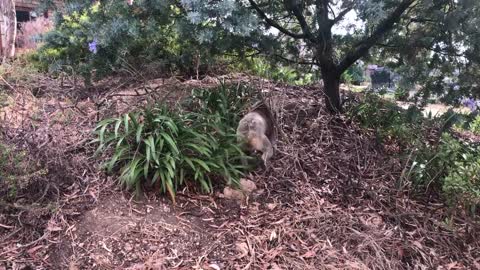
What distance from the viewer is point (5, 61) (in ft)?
20.8

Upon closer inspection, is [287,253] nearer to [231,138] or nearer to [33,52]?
[231,138]

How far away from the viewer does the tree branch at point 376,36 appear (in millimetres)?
3804

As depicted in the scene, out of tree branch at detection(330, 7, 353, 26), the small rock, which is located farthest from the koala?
tree branch at detection(330, 7, 353, 26)

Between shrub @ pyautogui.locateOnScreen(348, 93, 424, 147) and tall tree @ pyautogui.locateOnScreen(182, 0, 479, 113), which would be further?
shrub @ pyautogui.locateOnScreen(348, 93, 424, 147)

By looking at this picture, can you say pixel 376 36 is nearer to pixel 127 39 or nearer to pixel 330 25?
pixel 330 25

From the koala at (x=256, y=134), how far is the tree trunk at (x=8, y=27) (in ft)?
17.4

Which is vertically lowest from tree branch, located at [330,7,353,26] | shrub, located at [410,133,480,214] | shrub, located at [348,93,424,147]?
shrub, located at [410,133,480,214]

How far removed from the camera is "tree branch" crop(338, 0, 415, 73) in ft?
12.5

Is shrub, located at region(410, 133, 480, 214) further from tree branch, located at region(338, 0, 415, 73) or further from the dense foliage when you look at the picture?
tree branch, located at region(338, 0, 415, 73)

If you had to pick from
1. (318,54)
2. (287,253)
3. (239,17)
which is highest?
(239,17)

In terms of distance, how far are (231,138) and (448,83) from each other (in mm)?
2130

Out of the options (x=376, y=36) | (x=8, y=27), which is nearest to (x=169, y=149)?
(x=376, y=36)

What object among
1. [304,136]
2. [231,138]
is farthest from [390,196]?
[231,138]

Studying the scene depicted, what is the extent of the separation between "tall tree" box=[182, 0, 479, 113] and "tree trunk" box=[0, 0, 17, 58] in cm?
502
